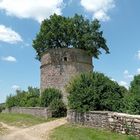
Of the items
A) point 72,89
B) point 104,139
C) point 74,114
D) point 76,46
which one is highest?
point 76,46

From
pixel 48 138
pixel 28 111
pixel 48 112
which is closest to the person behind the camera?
pixel 48 138

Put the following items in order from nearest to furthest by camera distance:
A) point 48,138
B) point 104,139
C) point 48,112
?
point 104,139 < point 48,138 < point 48,112

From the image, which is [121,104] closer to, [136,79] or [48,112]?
[136,79]

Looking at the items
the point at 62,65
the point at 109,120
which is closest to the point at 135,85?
the point at 109,120

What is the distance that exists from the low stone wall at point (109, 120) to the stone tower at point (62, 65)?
42.6 ft

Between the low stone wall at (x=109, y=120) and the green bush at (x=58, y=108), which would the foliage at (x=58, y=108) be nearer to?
the green bush at (x=58, y=108)

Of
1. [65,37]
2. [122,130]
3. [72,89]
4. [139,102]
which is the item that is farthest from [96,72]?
[65,37]

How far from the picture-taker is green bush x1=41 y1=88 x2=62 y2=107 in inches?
1429

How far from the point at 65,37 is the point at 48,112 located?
10.1 meters

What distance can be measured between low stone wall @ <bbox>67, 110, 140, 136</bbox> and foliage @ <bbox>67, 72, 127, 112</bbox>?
71cm

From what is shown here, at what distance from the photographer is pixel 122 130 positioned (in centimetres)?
1933

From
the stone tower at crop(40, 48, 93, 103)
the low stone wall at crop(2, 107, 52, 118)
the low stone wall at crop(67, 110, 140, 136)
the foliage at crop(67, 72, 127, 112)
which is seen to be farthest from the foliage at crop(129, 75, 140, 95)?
the stone tower at crop(40, 48, 93, 103)

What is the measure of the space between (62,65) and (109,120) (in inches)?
768

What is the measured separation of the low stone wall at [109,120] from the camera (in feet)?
60.0
